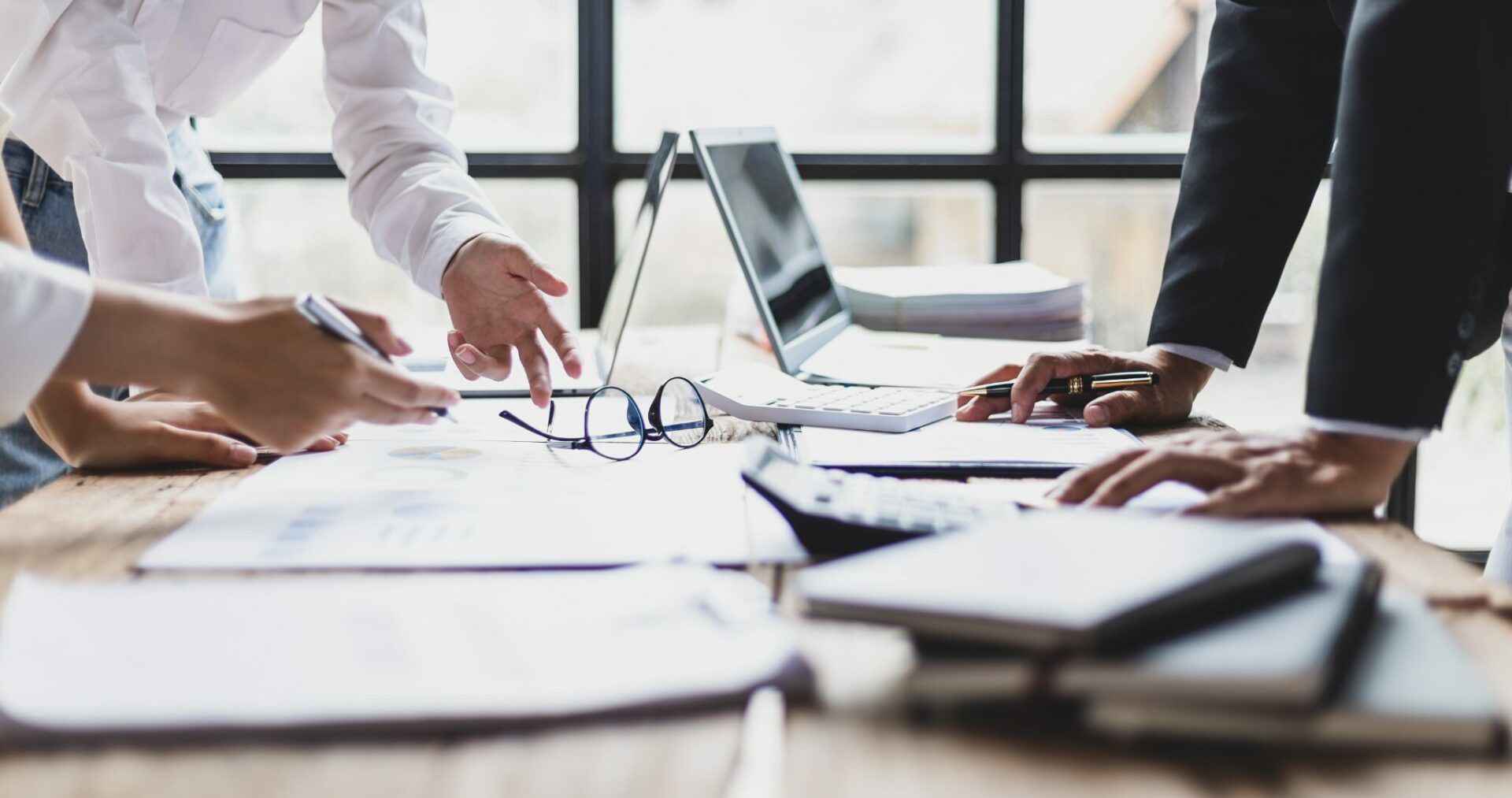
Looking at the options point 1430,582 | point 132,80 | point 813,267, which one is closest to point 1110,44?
point 813,267

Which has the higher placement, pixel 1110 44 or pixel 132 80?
pixel 1110 44

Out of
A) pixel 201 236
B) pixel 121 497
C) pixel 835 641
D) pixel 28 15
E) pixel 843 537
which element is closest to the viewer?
pixel 835 641

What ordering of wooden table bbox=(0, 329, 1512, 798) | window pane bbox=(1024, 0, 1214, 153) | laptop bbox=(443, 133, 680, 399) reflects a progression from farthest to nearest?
window pane bbox=(1024, 0, 1214, 153) < laptop bbox=(443, 133, 680, 399) < wooden table bbox=(0, 329, 1512, 798)

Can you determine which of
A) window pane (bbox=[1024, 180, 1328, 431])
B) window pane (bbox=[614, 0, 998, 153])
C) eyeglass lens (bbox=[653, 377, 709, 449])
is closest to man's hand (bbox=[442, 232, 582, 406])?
eyeglass lens (bbox=[653, 377, 709, 449])

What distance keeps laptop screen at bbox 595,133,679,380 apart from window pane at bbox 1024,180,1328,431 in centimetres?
129

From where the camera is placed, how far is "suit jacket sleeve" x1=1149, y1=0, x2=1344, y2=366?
4.04 feet

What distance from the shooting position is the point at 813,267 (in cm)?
174

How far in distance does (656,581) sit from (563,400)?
67cm

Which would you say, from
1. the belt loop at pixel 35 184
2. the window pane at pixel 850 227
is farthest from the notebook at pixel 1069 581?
the window pane at pixel 850 227

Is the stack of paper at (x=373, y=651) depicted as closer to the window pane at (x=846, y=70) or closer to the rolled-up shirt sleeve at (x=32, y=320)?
the rolled-up shirt sleeve at (x=32, y=320)

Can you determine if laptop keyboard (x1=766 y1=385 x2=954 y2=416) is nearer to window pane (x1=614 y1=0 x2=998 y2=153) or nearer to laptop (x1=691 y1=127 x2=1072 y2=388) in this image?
laptop (x1=691 y1=127 x2=1072 y2=388)

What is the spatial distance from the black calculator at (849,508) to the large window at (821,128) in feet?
6.12

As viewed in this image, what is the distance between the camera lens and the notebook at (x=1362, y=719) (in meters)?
0.49

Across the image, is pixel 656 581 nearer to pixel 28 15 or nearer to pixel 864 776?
pixel 864 776
